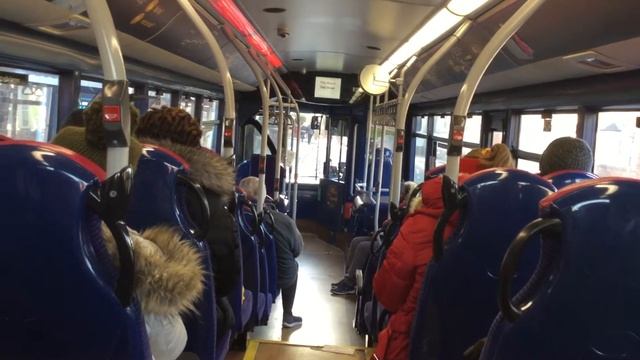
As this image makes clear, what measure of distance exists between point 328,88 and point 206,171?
797 cm

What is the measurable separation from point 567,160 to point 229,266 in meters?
1.54

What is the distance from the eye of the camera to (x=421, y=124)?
938cm

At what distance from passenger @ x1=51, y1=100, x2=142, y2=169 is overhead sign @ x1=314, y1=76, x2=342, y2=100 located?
8.54 metres

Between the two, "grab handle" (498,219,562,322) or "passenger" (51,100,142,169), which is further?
"passenger" (51,100,142,169)

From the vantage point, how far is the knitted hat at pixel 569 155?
260 cm

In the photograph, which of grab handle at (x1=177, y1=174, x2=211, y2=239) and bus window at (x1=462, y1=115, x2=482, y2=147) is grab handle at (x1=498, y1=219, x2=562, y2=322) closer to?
grab handle at (x1=177, y1=174, x2=211, y2=239)

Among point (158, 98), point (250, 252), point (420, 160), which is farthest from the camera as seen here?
point (420, 160)

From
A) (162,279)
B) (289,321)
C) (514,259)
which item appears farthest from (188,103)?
(514,259)

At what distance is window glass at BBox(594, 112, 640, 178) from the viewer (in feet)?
12.0

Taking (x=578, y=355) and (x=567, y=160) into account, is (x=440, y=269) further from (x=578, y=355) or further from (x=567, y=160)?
(x=567, y=160)

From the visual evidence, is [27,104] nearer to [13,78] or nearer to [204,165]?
[13,78]

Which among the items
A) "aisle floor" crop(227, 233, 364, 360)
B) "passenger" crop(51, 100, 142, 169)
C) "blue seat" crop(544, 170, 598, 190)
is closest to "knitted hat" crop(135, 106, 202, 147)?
"passenger" crop(51, 100, 142, 169)

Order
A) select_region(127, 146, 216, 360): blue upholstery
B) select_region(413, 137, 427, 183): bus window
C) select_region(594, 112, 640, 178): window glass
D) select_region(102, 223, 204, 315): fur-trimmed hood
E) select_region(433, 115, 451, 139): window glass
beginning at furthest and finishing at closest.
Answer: select_region(413, 137, 427, 183): bus window
select_region(433, 115, 451, 139): window glass
select_region(594, 112, 640, 178): window glass
select_region(127, 146, 216, 360): blue upholstery
select_region(102, 223, 204, 315): fur-trimmed hood

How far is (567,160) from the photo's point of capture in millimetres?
2604
